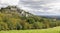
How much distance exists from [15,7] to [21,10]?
630 cm

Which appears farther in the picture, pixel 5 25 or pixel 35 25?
pixel 35 25

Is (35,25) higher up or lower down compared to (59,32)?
lower down

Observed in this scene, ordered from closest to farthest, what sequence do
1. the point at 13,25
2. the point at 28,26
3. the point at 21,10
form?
the point at 13,25 → the point at 28,26 → the point at 21,10

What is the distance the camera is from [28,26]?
62.9m

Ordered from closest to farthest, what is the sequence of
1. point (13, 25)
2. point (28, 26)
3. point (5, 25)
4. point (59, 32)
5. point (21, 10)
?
point (59, 32)
point (5, 25)
point (13, 25)
point (28, 26)
point (21, 10)

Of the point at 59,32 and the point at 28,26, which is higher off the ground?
the point at 59,32

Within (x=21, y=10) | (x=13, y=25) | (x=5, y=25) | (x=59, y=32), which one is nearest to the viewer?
(x=59, y=32)

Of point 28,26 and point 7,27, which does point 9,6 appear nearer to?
point 28,26

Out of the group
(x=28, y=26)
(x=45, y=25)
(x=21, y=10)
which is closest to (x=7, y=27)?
(x=28, y=26)

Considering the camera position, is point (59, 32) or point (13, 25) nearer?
point (59, 32)

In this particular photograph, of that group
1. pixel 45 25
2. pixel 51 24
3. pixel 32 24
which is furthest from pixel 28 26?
pixel 51 24

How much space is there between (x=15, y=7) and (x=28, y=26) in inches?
2666

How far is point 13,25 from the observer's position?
5278cm

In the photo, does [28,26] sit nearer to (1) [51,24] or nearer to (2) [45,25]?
(2) [45,25]
